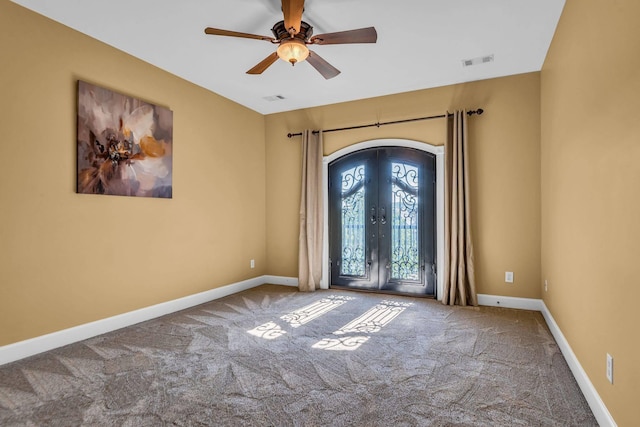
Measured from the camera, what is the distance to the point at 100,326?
326cm

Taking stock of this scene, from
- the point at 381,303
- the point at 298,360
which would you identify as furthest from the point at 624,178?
the point at 381,303

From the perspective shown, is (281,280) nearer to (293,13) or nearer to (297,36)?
(297,36)

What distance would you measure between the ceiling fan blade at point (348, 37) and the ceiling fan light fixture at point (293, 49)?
97mm

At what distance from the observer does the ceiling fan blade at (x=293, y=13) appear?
7.70ft

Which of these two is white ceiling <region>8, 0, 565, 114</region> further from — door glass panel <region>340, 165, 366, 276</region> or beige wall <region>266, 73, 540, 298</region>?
door glass panel <region>340, 165, 366, 276</region>

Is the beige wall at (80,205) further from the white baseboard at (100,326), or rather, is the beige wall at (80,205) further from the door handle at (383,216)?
the door handle at (383,216)

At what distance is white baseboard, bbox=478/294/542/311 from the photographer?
397 cm

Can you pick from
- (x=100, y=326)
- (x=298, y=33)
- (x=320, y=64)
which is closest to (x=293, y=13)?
(x=298, y=33)

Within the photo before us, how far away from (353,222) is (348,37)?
2808 mm

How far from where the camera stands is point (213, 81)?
14.1 feet

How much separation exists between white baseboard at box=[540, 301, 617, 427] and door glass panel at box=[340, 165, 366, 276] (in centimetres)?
246

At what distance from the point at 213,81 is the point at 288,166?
1.69 meters

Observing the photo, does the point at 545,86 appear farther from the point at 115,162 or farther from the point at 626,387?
the point at 115,162

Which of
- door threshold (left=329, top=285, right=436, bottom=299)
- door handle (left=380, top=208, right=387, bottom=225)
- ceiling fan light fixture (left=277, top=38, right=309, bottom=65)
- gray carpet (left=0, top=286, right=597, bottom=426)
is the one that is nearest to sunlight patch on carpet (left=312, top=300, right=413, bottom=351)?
gray carpet (left=0, top=286, right=597, bottom=426)
